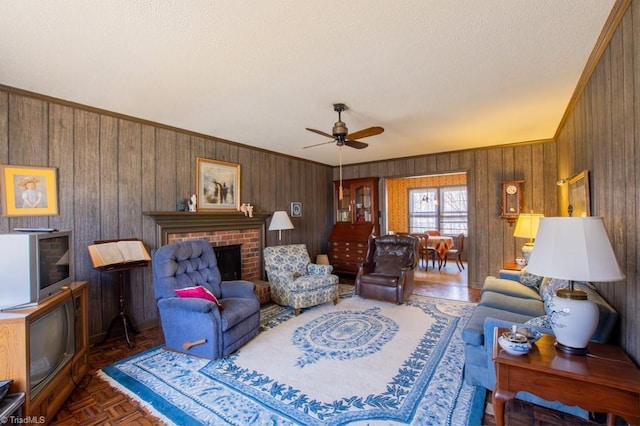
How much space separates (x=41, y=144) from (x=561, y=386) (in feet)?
14.2

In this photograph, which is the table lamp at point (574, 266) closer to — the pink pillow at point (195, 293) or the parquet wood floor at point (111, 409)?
the parquet wood floor at point (111, 409)

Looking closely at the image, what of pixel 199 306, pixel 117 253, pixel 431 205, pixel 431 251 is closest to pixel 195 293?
pixel 199 306

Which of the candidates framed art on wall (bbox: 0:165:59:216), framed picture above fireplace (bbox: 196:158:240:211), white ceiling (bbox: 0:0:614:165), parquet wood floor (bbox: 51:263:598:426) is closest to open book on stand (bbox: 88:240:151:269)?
framed art on wall (bbox: 0:165:59:216)

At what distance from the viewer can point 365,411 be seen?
197 cm

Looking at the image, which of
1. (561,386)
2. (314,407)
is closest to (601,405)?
(561,386)

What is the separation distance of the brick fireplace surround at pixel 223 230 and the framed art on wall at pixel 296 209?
768 millimetres

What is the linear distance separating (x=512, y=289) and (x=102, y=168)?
4647mm

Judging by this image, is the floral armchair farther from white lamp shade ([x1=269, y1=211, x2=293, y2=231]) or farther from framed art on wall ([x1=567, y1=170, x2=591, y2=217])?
framed art on wall ([x1=567, y1=170, x2=591, y2=217])

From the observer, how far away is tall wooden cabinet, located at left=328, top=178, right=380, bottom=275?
586 centimetres

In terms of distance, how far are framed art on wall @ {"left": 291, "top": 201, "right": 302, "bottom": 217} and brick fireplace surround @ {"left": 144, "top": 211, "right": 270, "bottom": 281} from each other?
2.52 feet

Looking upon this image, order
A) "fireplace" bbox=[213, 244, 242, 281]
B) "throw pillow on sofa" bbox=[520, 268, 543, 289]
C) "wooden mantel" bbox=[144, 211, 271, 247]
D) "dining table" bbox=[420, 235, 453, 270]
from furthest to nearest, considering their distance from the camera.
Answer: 1. "dining table" bbox=[420, 235, 453, 270]
2. "fireplace" bbox=[213, 244, 242, 281]
3. "wooden mantel" bbox=[144, 211, 271, 247]
4. "throw pillow on sofa" bbox=[520, 268, 543, 289]

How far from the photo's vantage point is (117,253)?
9.98 ft

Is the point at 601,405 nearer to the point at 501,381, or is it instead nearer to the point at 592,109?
the point at 501,381

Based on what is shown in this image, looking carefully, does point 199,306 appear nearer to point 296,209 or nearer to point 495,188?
point 296,209
